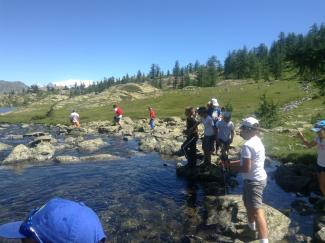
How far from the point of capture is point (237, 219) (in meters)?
11.9

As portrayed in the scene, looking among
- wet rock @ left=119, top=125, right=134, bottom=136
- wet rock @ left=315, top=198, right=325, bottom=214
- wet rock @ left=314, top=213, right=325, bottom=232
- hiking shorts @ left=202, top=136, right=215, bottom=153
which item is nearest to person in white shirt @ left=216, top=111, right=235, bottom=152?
hiking shorts @ left=202, top=136, right=215, bottom=153

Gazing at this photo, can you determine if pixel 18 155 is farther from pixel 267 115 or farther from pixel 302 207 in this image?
pixel 267 115

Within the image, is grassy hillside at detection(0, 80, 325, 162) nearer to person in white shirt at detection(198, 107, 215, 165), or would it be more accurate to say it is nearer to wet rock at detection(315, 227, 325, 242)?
person in white shirt at detection(198, 107, 215, 165)

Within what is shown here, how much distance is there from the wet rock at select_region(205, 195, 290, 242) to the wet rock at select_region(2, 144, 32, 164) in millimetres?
14974

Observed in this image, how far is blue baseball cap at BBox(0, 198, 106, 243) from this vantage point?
286cm

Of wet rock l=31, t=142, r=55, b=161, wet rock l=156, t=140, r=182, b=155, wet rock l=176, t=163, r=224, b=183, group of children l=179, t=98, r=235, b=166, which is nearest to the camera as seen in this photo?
group of children l=179, t=98, r=235, b=166

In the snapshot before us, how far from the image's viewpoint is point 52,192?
16797mm

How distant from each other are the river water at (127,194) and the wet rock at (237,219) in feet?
1.65

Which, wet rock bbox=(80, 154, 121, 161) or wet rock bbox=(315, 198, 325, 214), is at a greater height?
wet rock bbox=(315, 198, 325, 214)

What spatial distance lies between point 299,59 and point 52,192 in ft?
42.8

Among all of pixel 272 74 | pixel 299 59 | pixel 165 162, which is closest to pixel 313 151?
pixel 299 59

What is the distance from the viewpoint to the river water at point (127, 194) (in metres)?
12.3

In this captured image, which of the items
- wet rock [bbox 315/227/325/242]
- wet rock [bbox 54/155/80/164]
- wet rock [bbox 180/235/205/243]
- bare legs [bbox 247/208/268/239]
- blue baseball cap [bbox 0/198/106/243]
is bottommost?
wet rock [bbox 180/235/205/243]

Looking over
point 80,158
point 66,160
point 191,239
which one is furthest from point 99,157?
point 191,239
